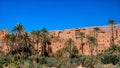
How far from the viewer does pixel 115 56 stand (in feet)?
166

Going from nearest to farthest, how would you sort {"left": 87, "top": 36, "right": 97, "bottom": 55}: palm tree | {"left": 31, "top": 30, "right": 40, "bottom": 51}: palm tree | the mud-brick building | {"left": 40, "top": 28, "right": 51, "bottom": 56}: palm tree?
1. {"left": 87, "top": 36, "right": 97, "bottom": 55}: palm tree
2. {"left": 31, "top": 30, "right": 40, "bottom": 51}: palm tree
3. {"left": 40, "top": 28, "right": 51, "bottom": 56}: palm tree
4. the mud-brick building

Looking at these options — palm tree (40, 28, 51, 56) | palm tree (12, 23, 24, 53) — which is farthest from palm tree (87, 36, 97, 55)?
palm tree (12, 23, 24, 53)

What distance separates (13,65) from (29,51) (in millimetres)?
55183

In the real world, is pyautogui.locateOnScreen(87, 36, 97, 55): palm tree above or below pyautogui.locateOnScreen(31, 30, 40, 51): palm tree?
below

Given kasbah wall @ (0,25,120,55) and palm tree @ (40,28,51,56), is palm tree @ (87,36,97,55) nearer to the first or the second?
kasbah wall @ (0,25,120,55)

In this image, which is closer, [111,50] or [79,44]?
[111,50]

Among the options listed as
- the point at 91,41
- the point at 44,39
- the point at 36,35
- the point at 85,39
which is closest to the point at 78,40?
the point at 85,39

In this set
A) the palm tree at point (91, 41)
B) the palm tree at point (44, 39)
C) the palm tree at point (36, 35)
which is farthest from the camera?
the palm tree at point (44, 39)

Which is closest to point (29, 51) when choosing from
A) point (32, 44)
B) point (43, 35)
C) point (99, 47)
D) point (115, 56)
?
point (32, 44)

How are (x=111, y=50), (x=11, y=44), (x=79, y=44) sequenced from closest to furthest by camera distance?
1. (x=111, y=50)
2. (x=11, y=44)
3. (x=79, y=44)

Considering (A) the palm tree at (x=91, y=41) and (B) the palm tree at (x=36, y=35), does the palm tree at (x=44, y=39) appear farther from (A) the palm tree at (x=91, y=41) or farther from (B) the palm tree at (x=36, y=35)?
(A) the palm tree at (x=91, y=41)

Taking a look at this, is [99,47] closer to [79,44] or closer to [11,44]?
[79,44]

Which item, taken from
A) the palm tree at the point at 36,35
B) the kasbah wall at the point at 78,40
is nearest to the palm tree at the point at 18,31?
the palm tree at the point at 36,35

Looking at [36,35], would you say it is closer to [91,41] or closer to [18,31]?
[18,31]
